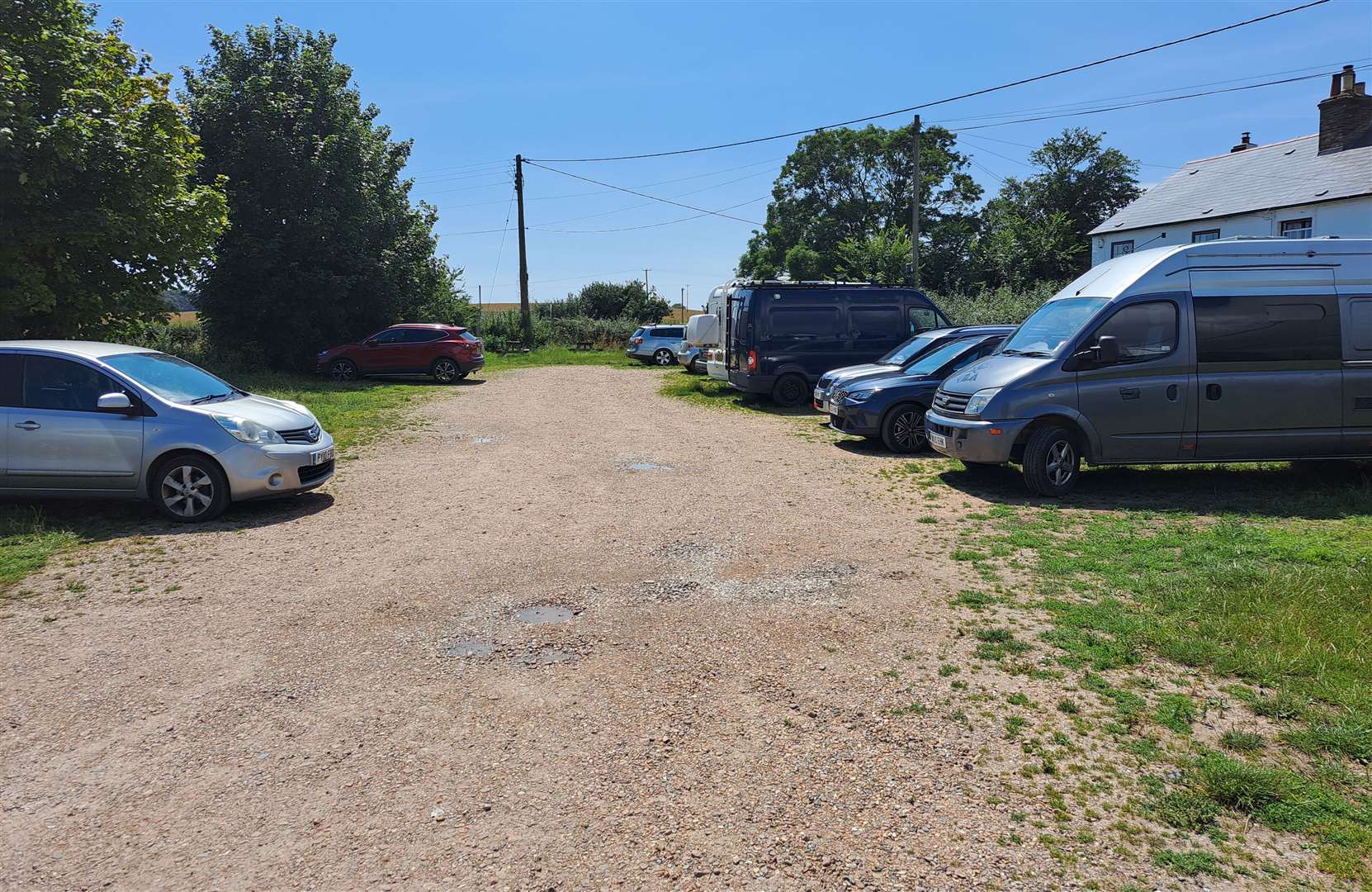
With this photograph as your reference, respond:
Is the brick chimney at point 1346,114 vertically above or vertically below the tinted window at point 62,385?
above

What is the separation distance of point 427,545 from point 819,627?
370 centimetres

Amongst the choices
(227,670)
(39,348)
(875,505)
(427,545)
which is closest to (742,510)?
(875,505)

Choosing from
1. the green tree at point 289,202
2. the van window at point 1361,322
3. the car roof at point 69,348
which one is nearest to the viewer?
the car roof at point 69,348

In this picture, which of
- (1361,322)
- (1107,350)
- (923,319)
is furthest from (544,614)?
(923,319)

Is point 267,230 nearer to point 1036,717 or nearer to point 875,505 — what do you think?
point 875,505

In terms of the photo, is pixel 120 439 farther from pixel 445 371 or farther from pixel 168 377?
pixel 445 371

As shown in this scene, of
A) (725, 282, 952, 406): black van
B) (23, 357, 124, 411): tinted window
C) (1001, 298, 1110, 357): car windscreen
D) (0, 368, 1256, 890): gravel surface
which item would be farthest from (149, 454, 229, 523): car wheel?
(725, 282, 952, 406): black van

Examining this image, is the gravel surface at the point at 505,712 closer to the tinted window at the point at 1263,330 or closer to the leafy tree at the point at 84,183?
the tinted window at the point at 1263,330

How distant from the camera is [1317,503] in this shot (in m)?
8.29

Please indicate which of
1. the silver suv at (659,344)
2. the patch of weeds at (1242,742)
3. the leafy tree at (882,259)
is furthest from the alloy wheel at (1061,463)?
the silver suv at (659,344)

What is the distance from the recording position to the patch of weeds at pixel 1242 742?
369cm

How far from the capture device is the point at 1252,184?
2877cm

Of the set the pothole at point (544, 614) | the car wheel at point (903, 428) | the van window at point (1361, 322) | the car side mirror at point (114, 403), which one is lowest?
the pothole at point (544, 614)

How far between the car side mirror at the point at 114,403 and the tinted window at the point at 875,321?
1261 cm
